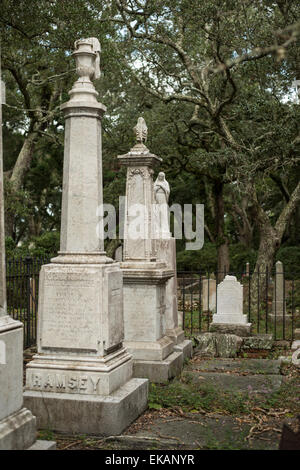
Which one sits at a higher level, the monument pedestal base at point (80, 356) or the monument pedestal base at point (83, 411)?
the monument pedestal base at point (80, 356)

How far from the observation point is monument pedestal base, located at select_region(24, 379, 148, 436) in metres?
5.32

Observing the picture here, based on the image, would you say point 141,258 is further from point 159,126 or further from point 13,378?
point 159,126

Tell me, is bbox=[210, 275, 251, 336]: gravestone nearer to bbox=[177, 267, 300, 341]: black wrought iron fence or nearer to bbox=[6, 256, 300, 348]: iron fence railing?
bbox=[6, 256, 300, 348]: iron fence railing

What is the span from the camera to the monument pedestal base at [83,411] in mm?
5316

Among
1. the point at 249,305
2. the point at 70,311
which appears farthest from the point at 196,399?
the point at 249,305

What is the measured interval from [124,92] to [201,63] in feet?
16.9

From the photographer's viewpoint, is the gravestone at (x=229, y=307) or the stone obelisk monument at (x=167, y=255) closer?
the stone obelisk monument at (x=167, y=255)

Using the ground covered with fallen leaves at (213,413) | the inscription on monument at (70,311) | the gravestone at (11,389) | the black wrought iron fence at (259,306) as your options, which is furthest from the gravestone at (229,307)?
the gravestone at (11,389)

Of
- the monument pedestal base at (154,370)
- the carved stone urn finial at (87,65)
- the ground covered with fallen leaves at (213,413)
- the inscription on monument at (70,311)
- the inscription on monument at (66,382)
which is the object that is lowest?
the ground covered with fallen leaves at (213,413)

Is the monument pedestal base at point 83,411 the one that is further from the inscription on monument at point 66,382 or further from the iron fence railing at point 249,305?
the iron fence railing at point 249,305

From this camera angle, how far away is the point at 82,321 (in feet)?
19.0

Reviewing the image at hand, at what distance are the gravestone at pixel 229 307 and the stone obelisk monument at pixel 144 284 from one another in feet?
11.1

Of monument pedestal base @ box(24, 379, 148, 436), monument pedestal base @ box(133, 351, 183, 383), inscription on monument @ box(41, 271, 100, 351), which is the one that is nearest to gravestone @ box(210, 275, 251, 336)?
monument pedestal base @ box(133, 351, 183, 383)
